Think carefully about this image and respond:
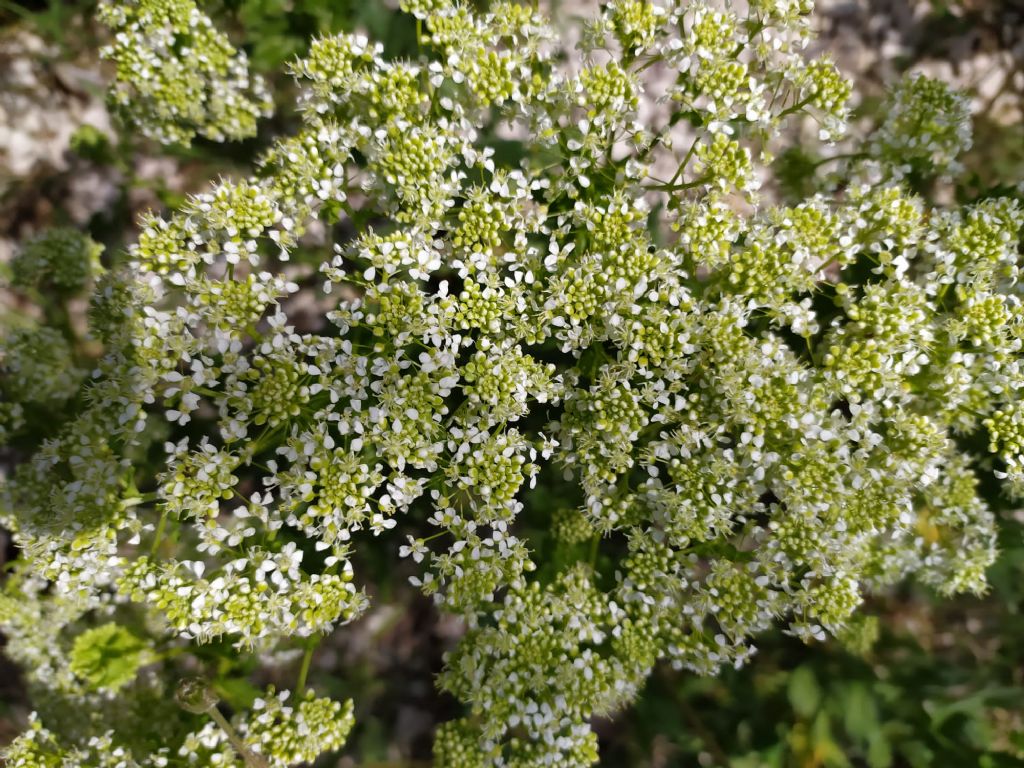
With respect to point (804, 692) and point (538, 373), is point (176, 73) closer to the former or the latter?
point (538, 373)

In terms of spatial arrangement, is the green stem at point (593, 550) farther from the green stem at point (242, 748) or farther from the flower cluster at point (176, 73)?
the flower cluster at point (176, 73)

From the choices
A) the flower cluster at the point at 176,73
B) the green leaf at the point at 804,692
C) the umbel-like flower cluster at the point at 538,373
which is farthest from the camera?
the green leaf at the point at 804,692

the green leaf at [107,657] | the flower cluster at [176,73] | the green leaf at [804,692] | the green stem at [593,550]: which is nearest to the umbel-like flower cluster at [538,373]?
the green stem at [593,550]

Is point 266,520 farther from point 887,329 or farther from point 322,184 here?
point 887,329

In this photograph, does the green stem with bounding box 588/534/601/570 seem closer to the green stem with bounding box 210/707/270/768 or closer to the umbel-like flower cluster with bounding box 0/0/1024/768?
the umbel-like flower cluster with bounding box 0/0/1024/768

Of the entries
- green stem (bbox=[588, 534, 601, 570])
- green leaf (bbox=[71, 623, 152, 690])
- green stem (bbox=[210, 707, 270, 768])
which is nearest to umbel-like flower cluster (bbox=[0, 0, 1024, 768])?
green stem (bbox=[210, 707, 270, 768])

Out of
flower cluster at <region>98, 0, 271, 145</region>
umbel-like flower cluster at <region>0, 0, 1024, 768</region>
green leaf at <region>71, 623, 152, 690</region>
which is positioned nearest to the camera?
umbel-like flower cluster at <region>0, 0, 1024, 768</region>
